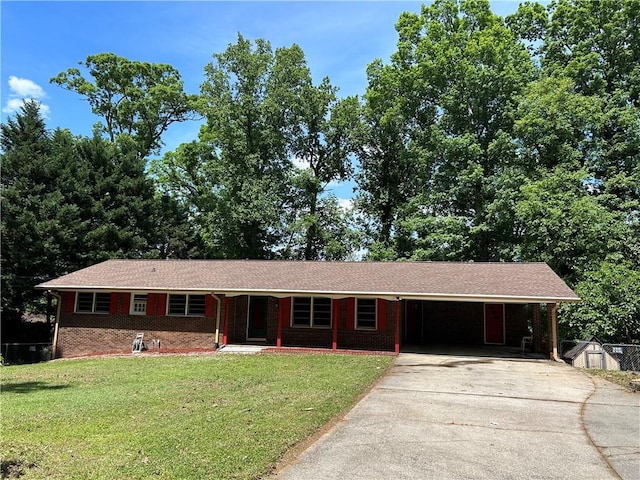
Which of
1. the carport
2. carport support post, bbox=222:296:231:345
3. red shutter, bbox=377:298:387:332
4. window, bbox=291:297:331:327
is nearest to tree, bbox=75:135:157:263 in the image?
carport support post, bbox=222:296:231:345

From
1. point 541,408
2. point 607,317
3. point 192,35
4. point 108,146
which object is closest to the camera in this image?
point 541,408

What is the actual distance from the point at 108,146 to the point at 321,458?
29.6m

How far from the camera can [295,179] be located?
102 feet

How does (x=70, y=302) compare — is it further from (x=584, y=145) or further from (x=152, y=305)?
(x=584, y=145)

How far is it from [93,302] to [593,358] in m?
17.7

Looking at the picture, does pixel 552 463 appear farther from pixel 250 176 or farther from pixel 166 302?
pixel 250 176

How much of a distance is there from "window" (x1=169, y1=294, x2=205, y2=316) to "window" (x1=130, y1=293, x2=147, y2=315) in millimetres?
1082

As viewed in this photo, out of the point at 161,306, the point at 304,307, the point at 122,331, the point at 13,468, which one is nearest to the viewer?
the point at 13,468

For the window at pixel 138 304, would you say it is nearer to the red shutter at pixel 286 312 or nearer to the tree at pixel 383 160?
the red shutter at pixel 286 312

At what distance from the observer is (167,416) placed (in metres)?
7.13

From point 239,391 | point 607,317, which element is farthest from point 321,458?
point 607,317

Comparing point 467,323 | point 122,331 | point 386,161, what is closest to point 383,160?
point 386,161

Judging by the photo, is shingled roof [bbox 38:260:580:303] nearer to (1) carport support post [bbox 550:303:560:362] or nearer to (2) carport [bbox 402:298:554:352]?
(1) carport support post [bbox 550:303:560:362]

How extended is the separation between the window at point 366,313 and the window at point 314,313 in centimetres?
116
